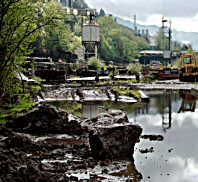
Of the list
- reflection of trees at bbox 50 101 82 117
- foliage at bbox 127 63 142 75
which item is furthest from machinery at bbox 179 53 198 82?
reflection of trees at bbox 50 101 82 117

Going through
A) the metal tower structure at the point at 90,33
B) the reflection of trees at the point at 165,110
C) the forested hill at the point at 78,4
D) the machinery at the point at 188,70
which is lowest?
the reflection of trees at the point at 165,110

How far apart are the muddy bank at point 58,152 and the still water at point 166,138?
2.29 feet

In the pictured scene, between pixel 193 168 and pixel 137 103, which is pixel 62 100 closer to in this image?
pixel 137 103

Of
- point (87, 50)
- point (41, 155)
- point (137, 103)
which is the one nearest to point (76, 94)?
point (137, 103)

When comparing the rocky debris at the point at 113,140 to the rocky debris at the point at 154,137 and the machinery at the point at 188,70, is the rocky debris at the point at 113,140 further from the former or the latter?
the machinery at the point at 188,70

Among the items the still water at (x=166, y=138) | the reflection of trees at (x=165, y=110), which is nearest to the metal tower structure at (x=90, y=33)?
the reflection of trees at (x=165, y=110)

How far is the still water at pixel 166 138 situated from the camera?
9148 millimetres

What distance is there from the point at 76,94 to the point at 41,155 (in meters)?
17.4

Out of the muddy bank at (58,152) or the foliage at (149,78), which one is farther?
the foliage at (149,78)

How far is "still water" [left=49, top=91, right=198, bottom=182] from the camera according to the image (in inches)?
360

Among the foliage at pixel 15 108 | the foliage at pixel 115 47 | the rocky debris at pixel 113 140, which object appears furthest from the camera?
the foliage at pixel 115 47

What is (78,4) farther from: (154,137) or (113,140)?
(113,140)

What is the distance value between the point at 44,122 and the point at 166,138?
18.2ft

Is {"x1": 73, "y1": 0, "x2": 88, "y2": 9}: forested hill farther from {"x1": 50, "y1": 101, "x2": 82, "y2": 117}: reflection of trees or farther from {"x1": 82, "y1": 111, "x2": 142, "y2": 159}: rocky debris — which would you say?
{"x1": 82, "y1": 111, "x2": 142, "y2": 159}: rocky debris
